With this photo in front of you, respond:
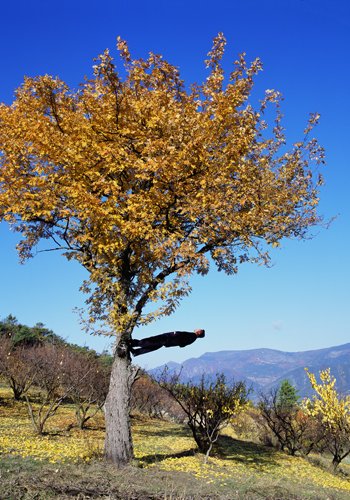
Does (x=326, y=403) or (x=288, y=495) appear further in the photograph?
(x=326, y=403)

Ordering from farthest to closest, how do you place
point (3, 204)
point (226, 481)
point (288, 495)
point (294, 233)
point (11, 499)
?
point (294, 233) < point (3, 204) < point (226, 481) < point (288, 495) < point (11, 499)

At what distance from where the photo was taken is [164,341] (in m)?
11.0

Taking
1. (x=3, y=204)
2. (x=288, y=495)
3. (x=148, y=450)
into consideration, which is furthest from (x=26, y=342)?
(x=288, y=495)

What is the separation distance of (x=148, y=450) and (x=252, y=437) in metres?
15.4

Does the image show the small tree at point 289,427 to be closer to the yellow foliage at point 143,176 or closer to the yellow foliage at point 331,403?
the yellow foliage at point 331,403

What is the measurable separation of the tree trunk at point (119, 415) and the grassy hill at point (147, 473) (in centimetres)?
41

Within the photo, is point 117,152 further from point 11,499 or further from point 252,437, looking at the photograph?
point 252,437

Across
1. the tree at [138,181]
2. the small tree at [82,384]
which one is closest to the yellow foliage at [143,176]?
the tree at [138,181]

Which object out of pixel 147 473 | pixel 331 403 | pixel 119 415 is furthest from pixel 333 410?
pixel 119 415

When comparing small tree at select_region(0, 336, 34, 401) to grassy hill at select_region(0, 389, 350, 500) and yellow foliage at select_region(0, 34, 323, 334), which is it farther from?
yellow foliage at select_region(0, 34, 323, 334)

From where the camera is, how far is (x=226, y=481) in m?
11.0

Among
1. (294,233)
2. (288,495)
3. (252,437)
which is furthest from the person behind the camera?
(252,437)

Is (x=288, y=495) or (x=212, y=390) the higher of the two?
(x=212, y=390)

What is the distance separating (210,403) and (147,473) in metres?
6.19
